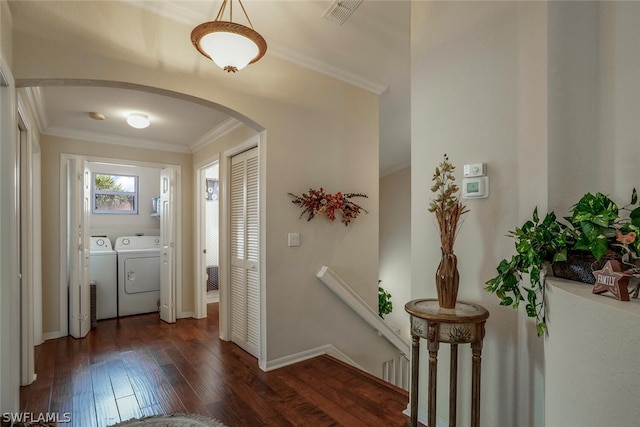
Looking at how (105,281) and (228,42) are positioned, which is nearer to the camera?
(228,42)

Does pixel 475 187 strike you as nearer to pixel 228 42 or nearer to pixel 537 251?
pixel 537 251

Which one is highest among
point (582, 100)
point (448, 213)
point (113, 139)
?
point (113, 139)

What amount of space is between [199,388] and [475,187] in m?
2.40

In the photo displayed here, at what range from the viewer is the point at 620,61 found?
139 centimetres

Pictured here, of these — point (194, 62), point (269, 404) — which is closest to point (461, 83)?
point (194, 62)

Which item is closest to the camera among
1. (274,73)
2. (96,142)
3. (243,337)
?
(274,73)

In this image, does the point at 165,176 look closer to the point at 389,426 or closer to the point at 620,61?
the point at 389,426

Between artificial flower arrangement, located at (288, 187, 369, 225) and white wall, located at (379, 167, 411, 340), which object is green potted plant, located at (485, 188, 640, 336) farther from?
white wall, located at (379, 167, 411, 340)

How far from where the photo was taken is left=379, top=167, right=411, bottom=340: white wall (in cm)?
659

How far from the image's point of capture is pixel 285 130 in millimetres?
2838

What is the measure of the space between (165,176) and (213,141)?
965 mm

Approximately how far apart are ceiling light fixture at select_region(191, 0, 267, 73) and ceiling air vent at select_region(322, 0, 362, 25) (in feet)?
2.34

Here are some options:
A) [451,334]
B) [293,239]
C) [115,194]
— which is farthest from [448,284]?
[115,194]

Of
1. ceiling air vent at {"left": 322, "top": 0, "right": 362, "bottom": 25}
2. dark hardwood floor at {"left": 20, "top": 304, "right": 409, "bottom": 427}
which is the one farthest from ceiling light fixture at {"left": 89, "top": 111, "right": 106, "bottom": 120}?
ceiling air vent at {"left": 322, "top": 0, "right": 362, "bottom": 25}
